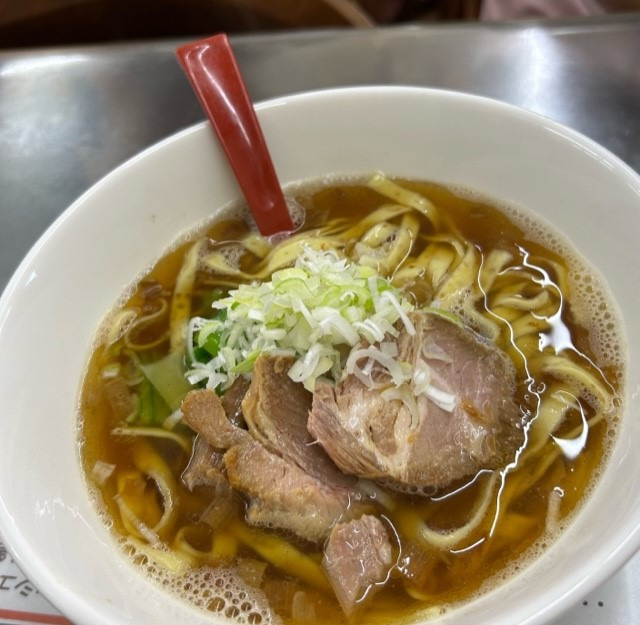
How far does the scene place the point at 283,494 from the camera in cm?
112

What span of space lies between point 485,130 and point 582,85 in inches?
29.1

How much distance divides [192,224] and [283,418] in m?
0.61

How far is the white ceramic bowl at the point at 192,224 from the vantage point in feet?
3.06

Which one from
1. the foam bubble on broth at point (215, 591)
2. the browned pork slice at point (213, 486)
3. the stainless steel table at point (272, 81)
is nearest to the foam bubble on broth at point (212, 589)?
the foam bubble on broth at point (215, 591)

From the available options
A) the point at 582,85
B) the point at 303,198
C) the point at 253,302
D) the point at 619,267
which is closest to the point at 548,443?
the point at 619,267

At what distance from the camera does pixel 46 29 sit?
2.38 metres

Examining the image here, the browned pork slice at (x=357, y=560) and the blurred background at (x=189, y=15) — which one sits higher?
the blurred background at (x=189, y=15)

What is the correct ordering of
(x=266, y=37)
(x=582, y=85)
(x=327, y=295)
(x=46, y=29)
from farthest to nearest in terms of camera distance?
(x=46, y=29) → (x=266, y=37) → (x=582, y=85) → (x=327, y=295)

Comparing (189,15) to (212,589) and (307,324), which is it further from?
(212,589)

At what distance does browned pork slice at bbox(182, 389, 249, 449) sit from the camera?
118 cm

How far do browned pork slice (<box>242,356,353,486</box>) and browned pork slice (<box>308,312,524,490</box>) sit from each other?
4 cm

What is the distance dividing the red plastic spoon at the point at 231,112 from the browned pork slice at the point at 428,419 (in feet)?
1.78

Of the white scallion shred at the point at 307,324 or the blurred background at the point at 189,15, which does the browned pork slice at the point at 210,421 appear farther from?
the blurred background at the point at 189,15

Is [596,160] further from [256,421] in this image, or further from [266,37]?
[266,37]
